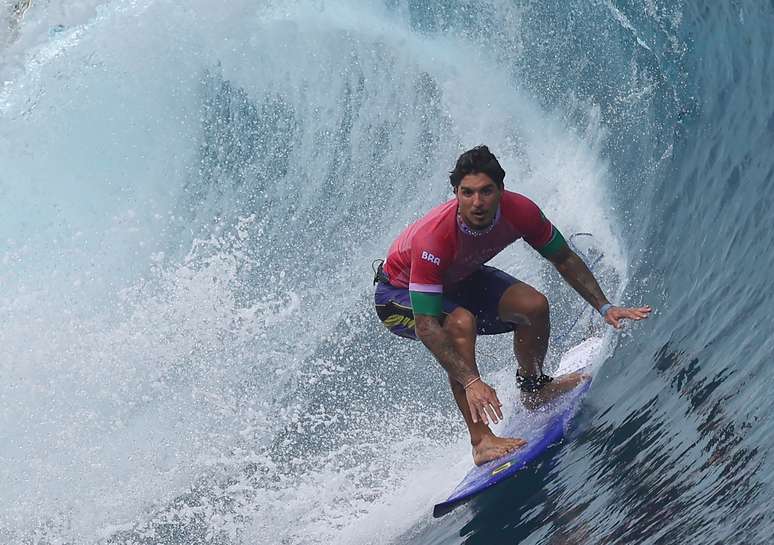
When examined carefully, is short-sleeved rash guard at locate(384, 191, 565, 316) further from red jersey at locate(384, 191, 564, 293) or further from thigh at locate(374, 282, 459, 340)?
thigh at locate(374, 282, 459, 340)

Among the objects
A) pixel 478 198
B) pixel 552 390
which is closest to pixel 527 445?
pixel 552 390

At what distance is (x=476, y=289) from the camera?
6.46 m

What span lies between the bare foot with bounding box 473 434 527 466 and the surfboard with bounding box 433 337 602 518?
111 mm

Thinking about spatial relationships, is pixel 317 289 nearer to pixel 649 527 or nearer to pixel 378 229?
pixel 378 229

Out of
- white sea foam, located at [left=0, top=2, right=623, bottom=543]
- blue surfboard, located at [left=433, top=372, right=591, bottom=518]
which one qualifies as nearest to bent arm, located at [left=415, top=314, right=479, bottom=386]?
blue surfboard, located at [left=433, top=372, right=591, bottom=518]

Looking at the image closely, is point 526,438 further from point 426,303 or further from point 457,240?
point 457,240

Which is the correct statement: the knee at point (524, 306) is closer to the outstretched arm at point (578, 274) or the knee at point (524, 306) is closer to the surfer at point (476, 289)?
the surfer at point (476, 289)

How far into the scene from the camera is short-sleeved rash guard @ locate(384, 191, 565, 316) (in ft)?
19.4

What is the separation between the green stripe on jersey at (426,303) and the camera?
19.4 feet

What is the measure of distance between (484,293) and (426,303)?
2.04ft

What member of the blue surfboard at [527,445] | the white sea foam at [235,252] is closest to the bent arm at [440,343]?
the blue surfboard at [527,445]

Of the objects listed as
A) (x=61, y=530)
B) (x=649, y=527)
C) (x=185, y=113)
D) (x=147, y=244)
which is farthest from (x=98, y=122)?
(x=649, y=527)

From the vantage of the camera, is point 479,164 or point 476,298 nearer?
point 479,164

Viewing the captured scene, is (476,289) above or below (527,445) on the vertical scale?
above
